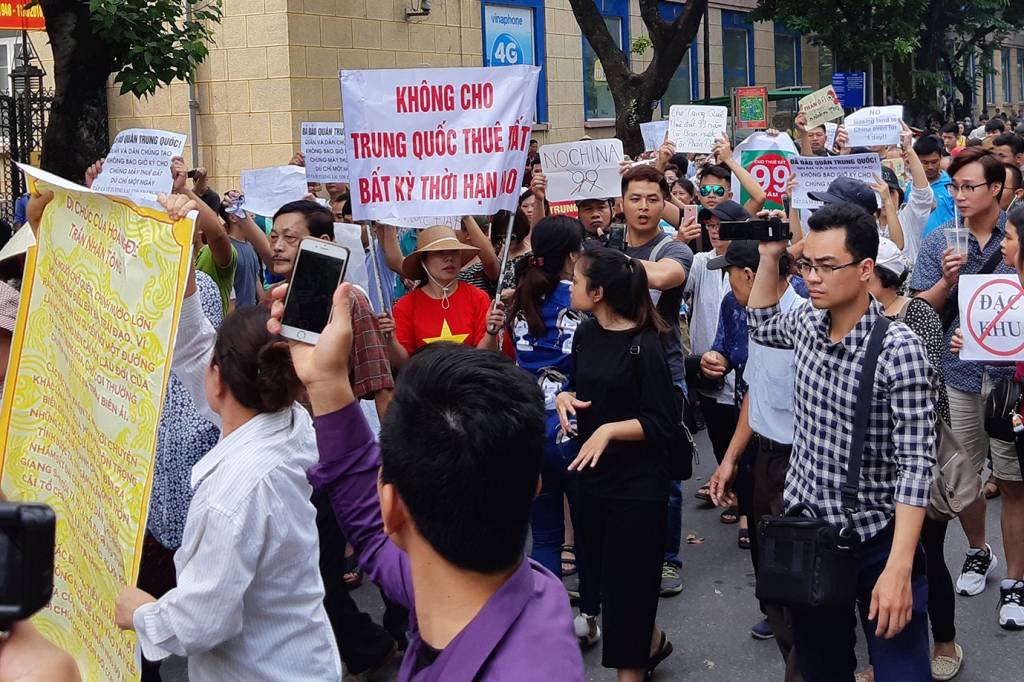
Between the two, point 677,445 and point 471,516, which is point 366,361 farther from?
point 471,516

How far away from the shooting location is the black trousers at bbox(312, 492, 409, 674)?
16.9 feet

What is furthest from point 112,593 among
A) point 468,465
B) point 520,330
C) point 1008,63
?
point 1008,63

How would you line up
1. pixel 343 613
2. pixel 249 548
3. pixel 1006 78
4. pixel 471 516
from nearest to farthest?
pixel 471 516, pixel 249 548, pixel 343 613, pixel 1006 78

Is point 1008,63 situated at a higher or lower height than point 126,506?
higher

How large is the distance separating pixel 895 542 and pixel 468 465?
2.09 m

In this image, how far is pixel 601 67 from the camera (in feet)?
79.4

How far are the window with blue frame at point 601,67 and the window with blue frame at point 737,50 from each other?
5.07m

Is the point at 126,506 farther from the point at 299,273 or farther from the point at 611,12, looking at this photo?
the point at 611,12

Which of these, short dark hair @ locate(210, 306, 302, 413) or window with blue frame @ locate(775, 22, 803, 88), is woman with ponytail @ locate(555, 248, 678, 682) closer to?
short dark hair @ locate(210, 306, 302, 413)

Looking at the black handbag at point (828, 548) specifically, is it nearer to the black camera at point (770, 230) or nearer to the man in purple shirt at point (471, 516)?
the black camera at point (770, 230)

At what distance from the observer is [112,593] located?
10.3ft

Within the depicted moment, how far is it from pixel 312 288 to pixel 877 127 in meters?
7.67

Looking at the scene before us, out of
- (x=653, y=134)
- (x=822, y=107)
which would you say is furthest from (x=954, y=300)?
(x=653, y=134)

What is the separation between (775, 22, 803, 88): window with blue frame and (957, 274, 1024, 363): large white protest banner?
95.1 ft
